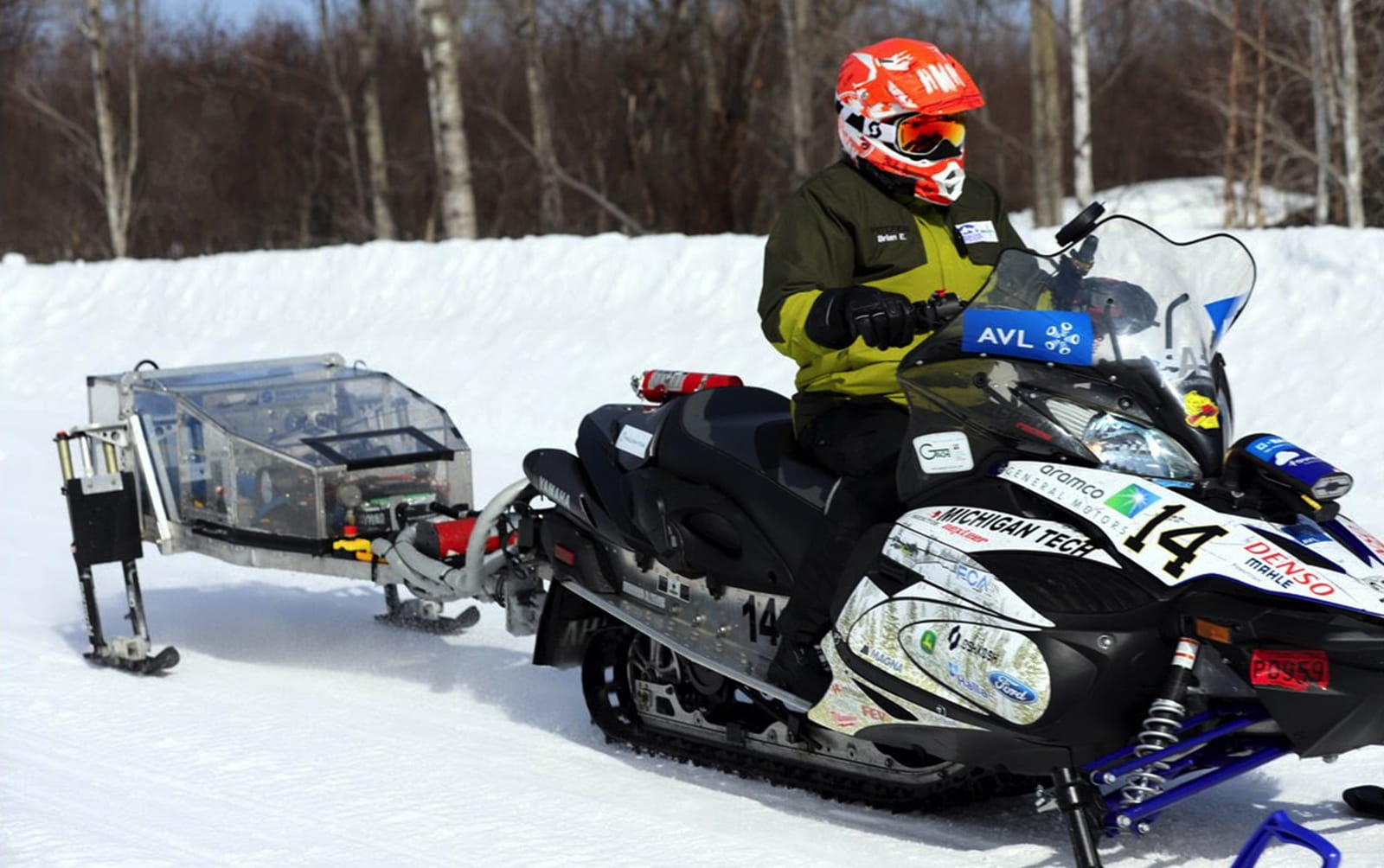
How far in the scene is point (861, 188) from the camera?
428 cm

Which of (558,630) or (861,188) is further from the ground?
(861,188)

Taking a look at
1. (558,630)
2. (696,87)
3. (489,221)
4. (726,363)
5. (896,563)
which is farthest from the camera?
(489,221)

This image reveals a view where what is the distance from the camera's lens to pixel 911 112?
4.20m

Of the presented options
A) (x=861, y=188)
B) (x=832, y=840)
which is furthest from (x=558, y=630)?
(x=861, y=188)

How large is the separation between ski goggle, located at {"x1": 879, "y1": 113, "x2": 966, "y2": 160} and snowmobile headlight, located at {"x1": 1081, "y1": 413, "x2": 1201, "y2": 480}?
100cm

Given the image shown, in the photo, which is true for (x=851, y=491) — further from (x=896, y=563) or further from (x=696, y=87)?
(x=696, y=87)

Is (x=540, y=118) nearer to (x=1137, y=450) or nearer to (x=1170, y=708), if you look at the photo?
(x=1137, y=450)

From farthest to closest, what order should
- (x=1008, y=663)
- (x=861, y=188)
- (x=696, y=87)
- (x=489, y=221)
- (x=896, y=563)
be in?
(x=489, y=221) → (x=696, y=87) → (x=861, y=188) → (x=896, y=563) → (x=1008, y=663)

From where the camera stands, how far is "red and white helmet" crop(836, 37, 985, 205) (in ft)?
13.8

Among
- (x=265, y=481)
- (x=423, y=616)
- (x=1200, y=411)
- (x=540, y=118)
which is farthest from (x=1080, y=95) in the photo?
(x=1200, y=411)

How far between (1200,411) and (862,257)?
102 centimetres

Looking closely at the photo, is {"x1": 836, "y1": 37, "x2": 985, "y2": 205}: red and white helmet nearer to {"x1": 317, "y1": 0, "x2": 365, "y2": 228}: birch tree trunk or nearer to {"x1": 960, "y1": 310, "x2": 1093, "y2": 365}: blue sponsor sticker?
{"x1": 960, "y1": 310, "x2": 1093, "y2": 365}: blue sponsor sticker

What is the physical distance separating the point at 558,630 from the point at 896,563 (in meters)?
1.53

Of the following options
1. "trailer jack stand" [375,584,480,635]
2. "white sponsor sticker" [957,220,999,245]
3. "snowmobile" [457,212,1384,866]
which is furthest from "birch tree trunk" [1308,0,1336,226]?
"snowmobile" [457,212,1384,866]
